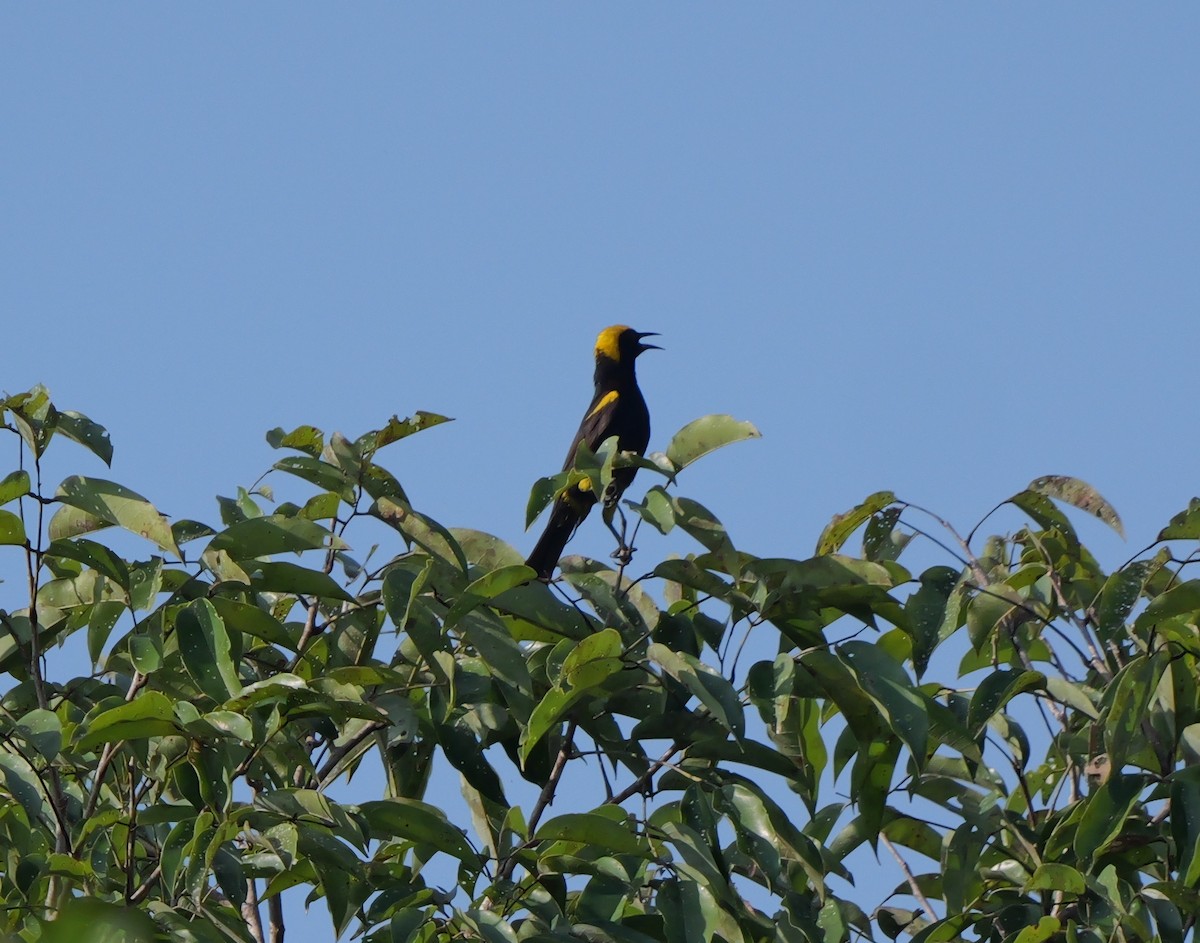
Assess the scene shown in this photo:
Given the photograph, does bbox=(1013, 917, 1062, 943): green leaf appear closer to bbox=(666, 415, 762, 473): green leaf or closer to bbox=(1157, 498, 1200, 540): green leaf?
bbox=(1157, 498, 1200, 540): green leaf

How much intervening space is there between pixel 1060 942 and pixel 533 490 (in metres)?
1.18

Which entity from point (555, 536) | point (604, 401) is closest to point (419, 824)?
point (555, 536)

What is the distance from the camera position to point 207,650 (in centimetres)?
240

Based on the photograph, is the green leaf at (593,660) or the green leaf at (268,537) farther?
the green leaf at (268,537)

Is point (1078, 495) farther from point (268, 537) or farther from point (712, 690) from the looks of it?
point (268, 537)

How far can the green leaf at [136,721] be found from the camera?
6.99 ft

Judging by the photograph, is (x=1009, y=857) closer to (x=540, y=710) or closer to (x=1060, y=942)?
(x=1060, y=942)

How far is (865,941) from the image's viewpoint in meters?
2.69

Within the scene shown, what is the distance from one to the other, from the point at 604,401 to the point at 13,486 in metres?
5.56

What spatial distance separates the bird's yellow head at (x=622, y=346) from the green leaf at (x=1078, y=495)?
544 cm

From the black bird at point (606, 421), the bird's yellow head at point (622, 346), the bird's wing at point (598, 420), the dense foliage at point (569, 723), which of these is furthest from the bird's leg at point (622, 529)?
the bird's yellow head at point (622, 346)

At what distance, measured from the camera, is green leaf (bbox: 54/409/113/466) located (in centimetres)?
257

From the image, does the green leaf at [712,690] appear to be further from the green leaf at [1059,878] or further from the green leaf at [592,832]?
the green leaf at [1059,878]

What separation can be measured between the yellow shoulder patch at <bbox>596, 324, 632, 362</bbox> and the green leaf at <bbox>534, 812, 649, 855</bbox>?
6.12m
